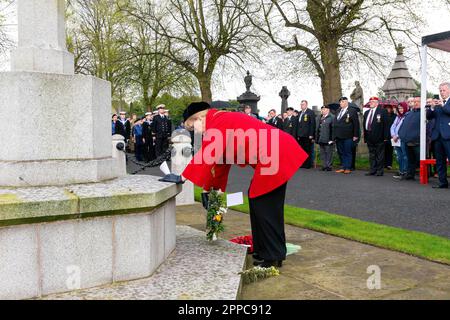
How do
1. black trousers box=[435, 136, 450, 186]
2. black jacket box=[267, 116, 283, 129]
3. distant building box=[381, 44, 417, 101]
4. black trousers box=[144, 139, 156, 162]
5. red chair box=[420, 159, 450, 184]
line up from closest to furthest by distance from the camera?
1. black trousers box=[435, 136, 450, 186]
2. red chair box=[420, 159, 450, 184]
3. black jacket box=[267, 116, 283, 129]
4. black trousers box=[144, 139, 156, 162]
5. distant building box=[381, 44, 417, 101]

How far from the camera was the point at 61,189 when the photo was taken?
4.05m

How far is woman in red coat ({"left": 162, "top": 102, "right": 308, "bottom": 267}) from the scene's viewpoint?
4531 millimetres

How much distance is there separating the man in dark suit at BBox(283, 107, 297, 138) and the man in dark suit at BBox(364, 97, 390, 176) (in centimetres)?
341

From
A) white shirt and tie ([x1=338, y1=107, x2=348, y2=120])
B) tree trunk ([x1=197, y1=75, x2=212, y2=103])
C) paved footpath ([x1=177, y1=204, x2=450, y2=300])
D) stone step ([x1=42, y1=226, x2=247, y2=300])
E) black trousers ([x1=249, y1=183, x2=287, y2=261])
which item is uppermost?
tree trunk ([x1=197, y1=75, x2=212, y2=103])

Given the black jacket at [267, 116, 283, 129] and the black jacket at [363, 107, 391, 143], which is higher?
the black jacket at [267, 116, 283, 129]

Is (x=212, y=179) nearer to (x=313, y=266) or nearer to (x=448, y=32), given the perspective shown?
(x=313, y=266)

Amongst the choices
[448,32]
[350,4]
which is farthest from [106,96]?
[350,4]

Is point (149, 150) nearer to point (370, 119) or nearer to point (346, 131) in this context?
point (346, 131)

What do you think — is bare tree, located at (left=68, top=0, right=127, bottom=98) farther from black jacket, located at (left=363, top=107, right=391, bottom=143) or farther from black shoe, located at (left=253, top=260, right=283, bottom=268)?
black shoe, located at (left=253, top=260, right=283, bottom=268)

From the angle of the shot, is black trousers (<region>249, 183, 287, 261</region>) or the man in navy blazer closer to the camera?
black trousers (<region>249, 183, 287, 261</region>)

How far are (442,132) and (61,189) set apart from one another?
882 cm

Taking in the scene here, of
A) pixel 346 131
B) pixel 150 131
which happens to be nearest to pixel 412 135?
pixel 346 131

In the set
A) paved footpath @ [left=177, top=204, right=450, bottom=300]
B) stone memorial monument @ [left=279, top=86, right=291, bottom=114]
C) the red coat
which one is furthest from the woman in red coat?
stone memorial monument @ [left=279, top=86, right=291, bottom=114]

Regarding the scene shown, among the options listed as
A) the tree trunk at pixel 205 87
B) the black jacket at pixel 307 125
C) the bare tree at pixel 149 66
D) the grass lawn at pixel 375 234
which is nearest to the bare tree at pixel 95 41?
the bare tree at pixel 149 66
